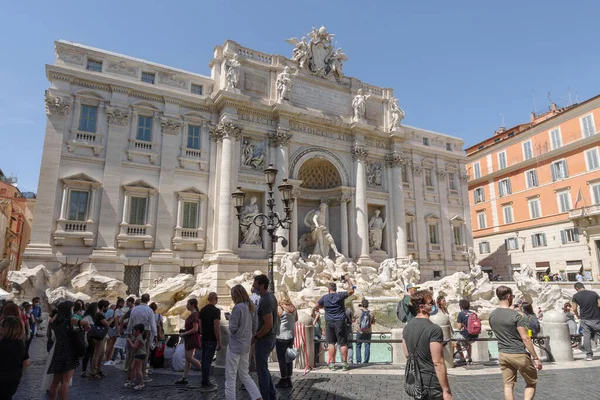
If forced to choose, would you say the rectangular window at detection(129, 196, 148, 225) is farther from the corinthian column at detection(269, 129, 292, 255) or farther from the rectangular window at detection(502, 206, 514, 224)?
the rectangular window at detection(502, 206, 514, 224)

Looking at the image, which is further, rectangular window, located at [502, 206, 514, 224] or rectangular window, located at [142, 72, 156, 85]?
rectangular window, located at [502, 206, 514, 224]

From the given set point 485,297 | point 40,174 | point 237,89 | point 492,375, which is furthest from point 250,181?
point 492,375

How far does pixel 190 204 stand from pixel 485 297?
15.5m

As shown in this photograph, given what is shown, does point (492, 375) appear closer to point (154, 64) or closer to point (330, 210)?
point (330, 210)

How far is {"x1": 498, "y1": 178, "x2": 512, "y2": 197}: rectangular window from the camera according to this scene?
31.6m

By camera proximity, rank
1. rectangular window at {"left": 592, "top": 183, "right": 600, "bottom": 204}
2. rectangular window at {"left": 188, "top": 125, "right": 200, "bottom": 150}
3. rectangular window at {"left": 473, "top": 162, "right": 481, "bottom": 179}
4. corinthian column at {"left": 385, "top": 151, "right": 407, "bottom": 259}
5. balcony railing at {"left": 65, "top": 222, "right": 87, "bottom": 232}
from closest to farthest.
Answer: balcony railing at {"left": 65, "top": 222, "right": 87, "bottom": 232}, rectangular window at {"left": 188, "top": 125, "right": 200, "bottom": 150}, corinthian column at {"left": 385, "top": 151, "right": 407, "bottom": 259}, rectangular window at {"left": 592, "top": 183, "right": 600, "bottom": 204}, rectangular window at {"left": 473, "top": 162, "right": 481, "bottom": 179}

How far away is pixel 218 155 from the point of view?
65.8 ft

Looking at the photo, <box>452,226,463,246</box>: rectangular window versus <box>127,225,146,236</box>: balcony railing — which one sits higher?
<box>452,226,463,246</box>: rectangular window

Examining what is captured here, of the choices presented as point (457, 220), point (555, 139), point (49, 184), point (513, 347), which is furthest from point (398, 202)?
point (513, 347)

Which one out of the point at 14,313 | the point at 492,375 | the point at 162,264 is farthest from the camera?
the point at 162,264

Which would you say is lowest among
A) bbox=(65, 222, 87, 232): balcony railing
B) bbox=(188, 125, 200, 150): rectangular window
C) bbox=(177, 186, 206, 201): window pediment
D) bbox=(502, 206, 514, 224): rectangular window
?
bbox=(65, 222, 87, 232): balcony railing

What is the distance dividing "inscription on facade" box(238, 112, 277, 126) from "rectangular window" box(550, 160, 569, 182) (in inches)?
829

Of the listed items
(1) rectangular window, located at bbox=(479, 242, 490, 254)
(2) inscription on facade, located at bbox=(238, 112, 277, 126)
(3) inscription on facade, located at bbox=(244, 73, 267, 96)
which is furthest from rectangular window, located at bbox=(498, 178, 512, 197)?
(3) inscription on facade, located at bbox=(244, 73, 267, 96)

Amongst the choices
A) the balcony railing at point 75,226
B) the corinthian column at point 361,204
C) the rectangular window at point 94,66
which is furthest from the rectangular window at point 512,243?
the rectangular window at point 94,66
